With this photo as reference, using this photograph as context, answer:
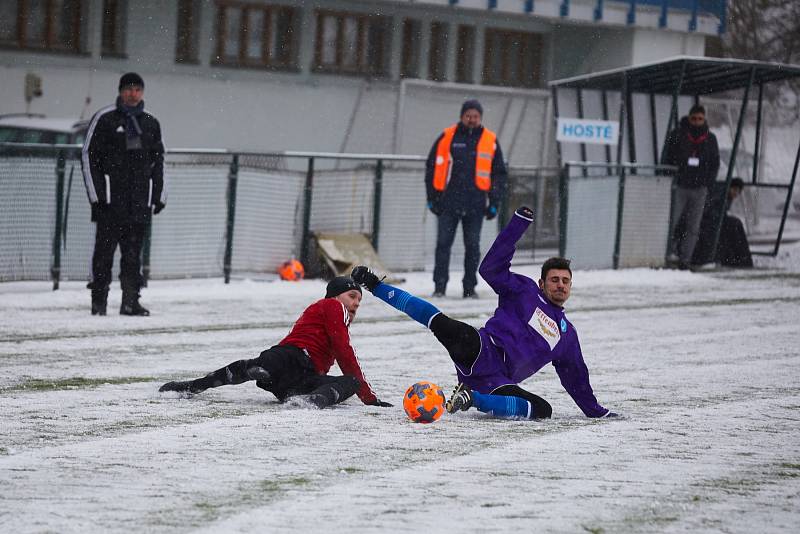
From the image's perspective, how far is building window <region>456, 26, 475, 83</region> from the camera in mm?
28609

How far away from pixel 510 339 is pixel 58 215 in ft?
24.0

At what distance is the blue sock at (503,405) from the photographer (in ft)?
27.8

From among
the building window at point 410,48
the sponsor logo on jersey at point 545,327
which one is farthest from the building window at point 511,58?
the sponsor logo on jersey at point 545,327

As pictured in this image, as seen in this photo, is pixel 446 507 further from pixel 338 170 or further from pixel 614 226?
pixel 614 226

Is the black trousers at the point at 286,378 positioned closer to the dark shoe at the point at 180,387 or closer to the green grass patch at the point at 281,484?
the dark shoe at the point at 180,387

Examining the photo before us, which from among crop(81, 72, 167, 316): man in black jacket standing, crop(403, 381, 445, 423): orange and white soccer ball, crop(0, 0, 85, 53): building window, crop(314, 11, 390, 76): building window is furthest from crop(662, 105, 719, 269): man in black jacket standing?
crop(403, 381, 445, 423): orange and white soccer ball

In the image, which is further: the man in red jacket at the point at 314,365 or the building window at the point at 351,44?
the building window at the point at 351,44

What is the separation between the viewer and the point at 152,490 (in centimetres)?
630

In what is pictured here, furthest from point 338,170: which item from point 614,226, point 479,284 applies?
point 614,226

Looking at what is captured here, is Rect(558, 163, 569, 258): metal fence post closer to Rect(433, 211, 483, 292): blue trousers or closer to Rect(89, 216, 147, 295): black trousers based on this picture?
Rect(433, 211, 483, 292): blue trousers

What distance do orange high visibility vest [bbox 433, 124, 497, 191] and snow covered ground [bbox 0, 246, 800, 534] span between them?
8.75ft

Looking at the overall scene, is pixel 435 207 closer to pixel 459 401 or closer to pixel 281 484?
pixel 459 401

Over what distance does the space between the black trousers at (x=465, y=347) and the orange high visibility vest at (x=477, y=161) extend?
23.2ft

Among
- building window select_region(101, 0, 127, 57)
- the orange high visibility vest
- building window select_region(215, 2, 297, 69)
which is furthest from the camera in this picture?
building window select_region(215, 2, 297, 69)
